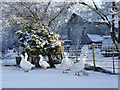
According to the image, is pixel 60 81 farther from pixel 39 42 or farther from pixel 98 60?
pixel 39 42

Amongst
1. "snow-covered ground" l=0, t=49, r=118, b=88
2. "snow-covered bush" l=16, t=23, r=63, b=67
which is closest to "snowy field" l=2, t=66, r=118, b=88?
"snow-covered ground" l=0, t=49, r=118, b=88

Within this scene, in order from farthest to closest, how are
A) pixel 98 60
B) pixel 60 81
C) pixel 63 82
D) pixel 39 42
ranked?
1. pixel 39 42
2. pixel 98 60
3. pixel 60 81
4. pixel 63 82

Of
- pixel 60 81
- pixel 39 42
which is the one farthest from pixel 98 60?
pixel 39 42

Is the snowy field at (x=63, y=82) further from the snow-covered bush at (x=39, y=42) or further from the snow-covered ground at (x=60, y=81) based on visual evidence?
the snow-covered bush at (x=39, y=42)

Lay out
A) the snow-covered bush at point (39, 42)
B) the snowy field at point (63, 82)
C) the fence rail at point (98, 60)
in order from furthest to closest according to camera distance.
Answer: the snow-covered bush at point (39, 42) → the fence rail at point (98, 60) → the snowy field at point (63, 82)

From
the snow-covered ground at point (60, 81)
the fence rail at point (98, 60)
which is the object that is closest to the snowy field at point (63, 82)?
the snow-covered ground at point (60, 81)

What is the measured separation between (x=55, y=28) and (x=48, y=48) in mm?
2125

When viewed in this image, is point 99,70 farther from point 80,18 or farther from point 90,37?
point 90,37

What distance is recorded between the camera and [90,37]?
16266mm

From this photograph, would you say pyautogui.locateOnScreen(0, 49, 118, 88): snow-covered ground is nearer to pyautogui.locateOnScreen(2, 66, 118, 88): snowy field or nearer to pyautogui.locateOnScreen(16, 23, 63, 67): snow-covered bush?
pyautogui.locateOnScreen(2, 66, 118, 88): snowy field

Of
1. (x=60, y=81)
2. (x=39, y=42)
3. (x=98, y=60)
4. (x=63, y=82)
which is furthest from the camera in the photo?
(x=39, y=42)

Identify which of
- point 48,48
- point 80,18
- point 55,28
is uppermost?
point 80,18

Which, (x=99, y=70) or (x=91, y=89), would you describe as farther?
(x=99, y=70)

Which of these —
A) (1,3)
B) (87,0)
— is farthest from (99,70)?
(1,3)
